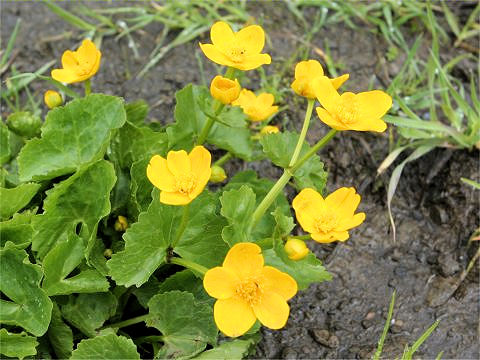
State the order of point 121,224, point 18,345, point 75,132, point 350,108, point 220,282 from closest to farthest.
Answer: point 220,282
point 350,108
point 18,345
point 121,224
point 75,132

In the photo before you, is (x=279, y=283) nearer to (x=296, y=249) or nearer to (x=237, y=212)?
(x=296, y=249)

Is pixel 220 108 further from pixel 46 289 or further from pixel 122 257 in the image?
pixel 46 289

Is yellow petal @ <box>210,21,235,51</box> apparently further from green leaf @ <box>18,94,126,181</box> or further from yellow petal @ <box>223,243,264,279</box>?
yellow petal @ <box>223,243,264,279</box>

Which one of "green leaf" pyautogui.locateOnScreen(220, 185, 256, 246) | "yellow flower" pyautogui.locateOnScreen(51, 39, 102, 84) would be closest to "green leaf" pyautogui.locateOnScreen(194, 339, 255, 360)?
"green leaf" pyautogui.locateOnScreen(220, 185, 256, 246)

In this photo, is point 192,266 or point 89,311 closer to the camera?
point 192,266

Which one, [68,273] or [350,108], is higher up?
[350,108]

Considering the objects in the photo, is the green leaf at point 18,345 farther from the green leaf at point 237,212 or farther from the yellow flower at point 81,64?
the yellow flower at point 81,64

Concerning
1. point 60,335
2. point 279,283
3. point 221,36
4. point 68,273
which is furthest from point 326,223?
point 60,335

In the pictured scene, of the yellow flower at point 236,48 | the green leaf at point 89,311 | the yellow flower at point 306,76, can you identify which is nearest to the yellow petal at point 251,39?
the yellow flower at point 236,48

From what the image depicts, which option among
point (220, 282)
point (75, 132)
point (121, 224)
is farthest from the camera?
point (75, 132)
